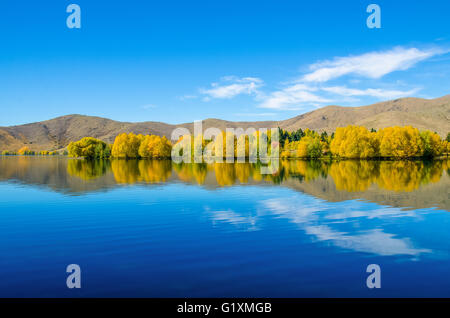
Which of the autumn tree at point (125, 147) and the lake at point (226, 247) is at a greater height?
the autumn tree at point (125, 147)

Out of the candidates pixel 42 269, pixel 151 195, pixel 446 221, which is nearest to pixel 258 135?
pixel 151 195

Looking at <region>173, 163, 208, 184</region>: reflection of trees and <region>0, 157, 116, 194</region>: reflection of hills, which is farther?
<region>173, 163, 208, 184</region>: reflection of trees

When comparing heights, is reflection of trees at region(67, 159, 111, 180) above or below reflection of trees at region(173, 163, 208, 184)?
above

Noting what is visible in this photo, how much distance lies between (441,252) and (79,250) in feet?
61.4

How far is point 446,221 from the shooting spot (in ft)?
73.7

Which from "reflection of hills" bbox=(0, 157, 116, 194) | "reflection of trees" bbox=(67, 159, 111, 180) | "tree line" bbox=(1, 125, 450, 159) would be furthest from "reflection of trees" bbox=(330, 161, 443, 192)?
"tree line" bbox=(1, 125, 450, 159)

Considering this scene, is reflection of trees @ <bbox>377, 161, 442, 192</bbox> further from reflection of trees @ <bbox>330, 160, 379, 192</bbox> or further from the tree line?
the tree line

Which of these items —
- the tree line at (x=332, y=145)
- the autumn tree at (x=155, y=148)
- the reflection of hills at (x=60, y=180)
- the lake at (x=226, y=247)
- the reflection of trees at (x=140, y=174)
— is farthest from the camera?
the autumn tree at (x=155, y=148)

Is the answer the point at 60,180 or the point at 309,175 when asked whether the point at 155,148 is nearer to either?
the point at 60,180

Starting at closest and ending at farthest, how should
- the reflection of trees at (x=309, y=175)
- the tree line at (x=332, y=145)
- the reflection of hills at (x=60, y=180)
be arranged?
the reflection of hills at (x=60, y=180) < the reflection of trees at (x=309, y=175) < the tree line at (x=332, y=145)

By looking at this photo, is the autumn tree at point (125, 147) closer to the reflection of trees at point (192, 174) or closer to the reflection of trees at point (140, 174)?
the reflection of trees at point (140, 174)

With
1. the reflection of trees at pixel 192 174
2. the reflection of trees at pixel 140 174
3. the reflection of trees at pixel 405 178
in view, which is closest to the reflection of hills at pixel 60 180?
the reflection of trees at pixel 140 174

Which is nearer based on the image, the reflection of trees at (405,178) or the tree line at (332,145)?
the reflection of trees at (405,178)
